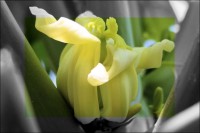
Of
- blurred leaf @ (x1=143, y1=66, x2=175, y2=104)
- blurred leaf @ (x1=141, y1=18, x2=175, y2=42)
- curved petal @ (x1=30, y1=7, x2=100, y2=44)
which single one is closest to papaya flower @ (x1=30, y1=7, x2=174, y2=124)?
curved petal @ (x1=30, y1=7, x2=100, y2=44)

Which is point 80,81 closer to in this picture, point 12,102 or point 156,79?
point 12,102

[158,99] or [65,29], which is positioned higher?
[65,29]

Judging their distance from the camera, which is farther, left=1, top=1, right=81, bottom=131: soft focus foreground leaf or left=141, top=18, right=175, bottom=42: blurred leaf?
left=141, top=18, right=175, bottom=42: blurred leaf

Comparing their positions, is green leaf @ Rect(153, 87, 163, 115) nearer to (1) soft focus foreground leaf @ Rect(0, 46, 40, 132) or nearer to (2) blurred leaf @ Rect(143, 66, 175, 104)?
(2) blurred leaf @ Rect(143, 66, 175, 104)

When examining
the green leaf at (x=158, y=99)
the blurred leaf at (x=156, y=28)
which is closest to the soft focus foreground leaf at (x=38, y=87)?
the green leaf at (x=158, y=99)

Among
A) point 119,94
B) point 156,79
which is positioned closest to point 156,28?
point 156,79

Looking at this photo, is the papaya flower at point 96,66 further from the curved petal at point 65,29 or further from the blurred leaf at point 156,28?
the blurred leaf at point 156,28

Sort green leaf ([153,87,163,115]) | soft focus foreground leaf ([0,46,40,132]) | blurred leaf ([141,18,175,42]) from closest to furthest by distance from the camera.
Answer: soft focus foreground leaf ([0,46,40,132]) → green leaf ([153,87,163,115]) → blurred leaf ([141,18,175,42])
